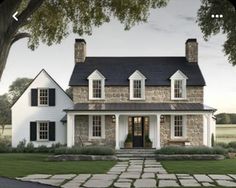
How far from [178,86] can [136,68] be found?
305 cm

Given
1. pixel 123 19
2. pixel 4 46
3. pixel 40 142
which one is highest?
pixel 123 19

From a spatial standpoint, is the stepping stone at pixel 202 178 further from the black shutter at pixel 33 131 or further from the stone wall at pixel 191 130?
the black shutter at pixel 33 131

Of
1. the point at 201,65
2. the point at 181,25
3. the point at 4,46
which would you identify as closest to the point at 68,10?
the point at 4,46

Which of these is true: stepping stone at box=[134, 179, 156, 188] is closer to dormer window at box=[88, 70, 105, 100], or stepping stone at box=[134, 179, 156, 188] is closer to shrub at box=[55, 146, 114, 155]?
shrub at box=[55, 146, 114, 155]

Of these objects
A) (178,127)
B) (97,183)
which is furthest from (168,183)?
(178,127)

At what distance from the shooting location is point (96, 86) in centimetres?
3091

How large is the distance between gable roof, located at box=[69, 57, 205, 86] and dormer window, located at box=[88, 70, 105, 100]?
1.09 feet

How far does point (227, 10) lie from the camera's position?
1672cm

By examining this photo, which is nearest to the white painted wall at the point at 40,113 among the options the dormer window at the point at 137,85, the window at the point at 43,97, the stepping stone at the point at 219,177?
the window at the point at 43,97

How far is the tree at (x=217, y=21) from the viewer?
16.9 m

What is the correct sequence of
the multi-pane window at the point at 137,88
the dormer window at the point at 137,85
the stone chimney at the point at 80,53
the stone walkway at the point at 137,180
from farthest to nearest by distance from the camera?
the stone chimney at the point at 80,53
the multi-pane window at the point at 137,88
the dormer window at the point at 137,85
the stone walkway at the point at 137,180

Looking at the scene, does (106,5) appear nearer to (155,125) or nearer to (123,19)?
(123,19)

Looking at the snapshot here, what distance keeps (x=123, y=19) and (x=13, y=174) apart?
6.12 meters

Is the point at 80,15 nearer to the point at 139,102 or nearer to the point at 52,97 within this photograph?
the point at 139,102
